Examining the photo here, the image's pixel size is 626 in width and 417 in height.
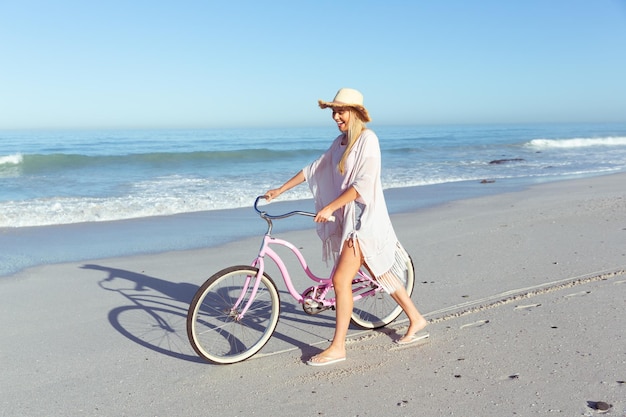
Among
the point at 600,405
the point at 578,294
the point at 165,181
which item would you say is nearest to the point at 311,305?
the point at 600,405

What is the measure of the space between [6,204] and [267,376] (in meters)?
10.7

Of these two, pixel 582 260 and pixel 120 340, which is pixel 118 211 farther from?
pixel 582 260

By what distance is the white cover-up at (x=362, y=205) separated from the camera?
3.78 meters

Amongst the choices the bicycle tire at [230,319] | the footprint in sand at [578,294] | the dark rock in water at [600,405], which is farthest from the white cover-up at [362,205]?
the footprint in sand at [578,294]

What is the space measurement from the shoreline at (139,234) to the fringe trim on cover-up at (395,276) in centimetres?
405

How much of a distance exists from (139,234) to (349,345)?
5.57 m

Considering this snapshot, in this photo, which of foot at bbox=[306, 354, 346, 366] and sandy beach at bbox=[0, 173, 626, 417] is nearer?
sandy beach at bbox=[0, 173, 626, 417]

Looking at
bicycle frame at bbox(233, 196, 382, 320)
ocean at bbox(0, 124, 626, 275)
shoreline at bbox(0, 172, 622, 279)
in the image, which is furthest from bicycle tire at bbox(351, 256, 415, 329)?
ocean at bbox(0, 124, 626, 275)

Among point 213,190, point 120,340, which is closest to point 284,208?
point 213,190

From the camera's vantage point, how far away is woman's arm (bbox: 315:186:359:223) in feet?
12.3

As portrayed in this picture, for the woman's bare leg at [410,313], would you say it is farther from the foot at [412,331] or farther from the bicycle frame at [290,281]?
the bicycle frame at [290,281]

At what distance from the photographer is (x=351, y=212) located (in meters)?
3.93

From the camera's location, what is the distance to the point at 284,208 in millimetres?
11602

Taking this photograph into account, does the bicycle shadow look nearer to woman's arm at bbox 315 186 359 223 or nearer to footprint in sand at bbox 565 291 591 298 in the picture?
woman's arm at bbox 315 186 359 223
